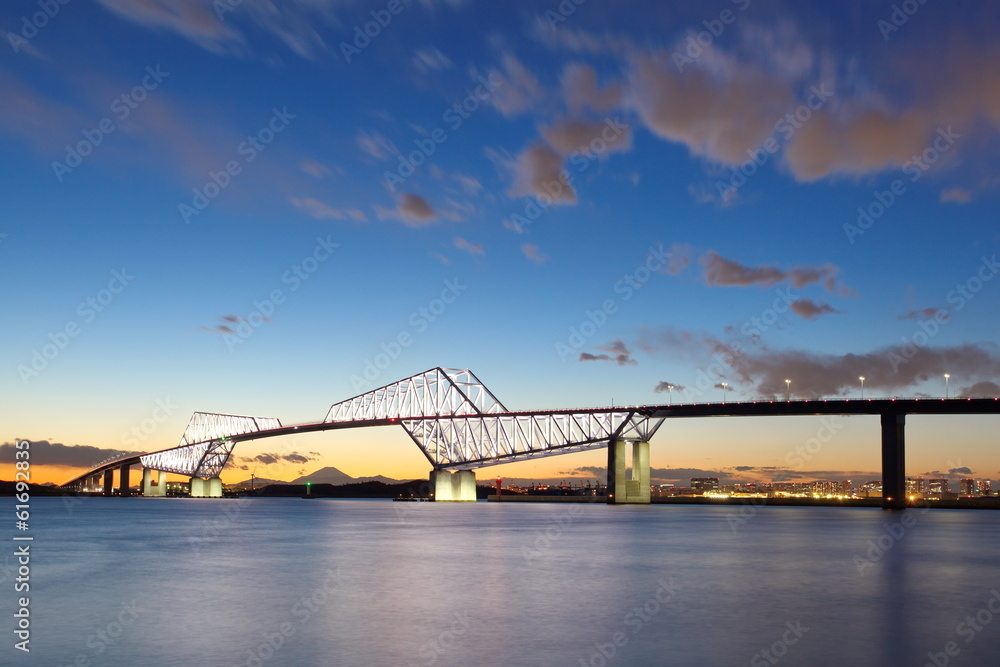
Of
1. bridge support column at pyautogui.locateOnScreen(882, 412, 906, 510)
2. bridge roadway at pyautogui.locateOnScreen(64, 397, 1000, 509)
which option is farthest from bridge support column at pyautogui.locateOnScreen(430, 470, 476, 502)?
bridge support column at pyautogui.locateOnScreen(882, 412, 906, 510)

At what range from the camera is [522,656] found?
18156 millimetres

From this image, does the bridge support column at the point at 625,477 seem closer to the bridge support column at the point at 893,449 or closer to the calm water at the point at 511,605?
the bridge support column at the point at 893,449

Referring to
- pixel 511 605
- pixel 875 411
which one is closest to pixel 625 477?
pixel 875 411

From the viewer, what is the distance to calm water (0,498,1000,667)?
18.6 m

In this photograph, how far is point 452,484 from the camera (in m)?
144

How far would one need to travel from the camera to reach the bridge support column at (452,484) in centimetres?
14262

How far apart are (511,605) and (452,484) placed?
4731 inches

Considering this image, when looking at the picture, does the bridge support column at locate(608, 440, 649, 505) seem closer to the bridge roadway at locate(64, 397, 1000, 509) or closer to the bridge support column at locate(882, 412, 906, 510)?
the bridge roadway at locate(64, 397, 1000, 509)

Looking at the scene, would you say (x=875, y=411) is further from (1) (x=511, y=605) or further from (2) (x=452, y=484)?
(1) (x=511, y=605)

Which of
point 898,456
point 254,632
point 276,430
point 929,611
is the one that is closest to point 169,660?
point 254,632

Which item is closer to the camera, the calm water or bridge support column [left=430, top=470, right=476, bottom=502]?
the calm water

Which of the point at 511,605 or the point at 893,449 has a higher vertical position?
the point at 893,449

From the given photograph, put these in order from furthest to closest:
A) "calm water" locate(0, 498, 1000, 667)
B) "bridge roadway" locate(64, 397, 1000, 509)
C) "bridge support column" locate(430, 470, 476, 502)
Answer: "bridge support column" locate(430, 470, 476, 502)
"bridge roadway" locate(64, 397, 1000, 509)
"calm water" locate(0, 498, 1000, 667)

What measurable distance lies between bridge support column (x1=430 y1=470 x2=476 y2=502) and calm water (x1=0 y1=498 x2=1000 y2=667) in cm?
9421
